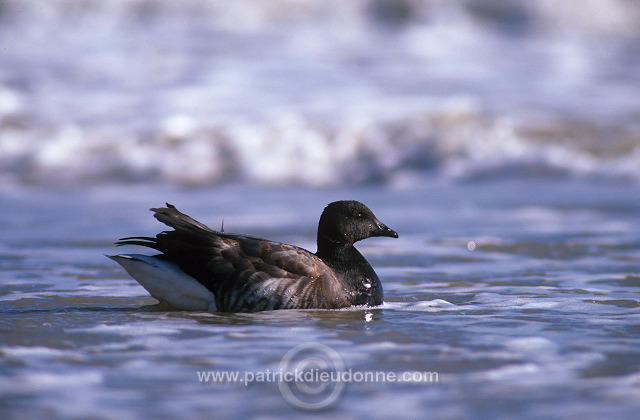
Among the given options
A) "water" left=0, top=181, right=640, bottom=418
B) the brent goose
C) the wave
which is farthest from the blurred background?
the brent goose

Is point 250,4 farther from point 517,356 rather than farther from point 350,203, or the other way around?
A: point 517,356

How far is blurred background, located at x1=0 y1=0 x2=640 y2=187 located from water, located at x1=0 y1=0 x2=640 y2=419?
0.22 feet

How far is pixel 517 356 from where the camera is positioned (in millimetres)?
5465

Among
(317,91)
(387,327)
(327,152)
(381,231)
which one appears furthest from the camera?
(317,91)

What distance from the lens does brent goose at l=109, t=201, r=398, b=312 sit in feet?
22.6

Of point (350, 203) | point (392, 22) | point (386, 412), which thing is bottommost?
point (386, 412)

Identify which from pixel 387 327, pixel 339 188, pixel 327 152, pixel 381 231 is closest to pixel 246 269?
pixel 387 327

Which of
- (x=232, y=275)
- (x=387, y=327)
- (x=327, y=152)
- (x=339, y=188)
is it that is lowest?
(x=387, y=327)

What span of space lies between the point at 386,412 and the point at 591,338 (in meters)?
1.95

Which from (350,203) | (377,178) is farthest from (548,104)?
(350,203)

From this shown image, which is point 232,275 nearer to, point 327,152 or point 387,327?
point 387,327

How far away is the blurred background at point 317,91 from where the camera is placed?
53.9 ft

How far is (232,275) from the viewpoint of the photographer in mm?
6898

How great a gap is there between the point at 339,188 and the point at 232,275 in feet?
28.0
